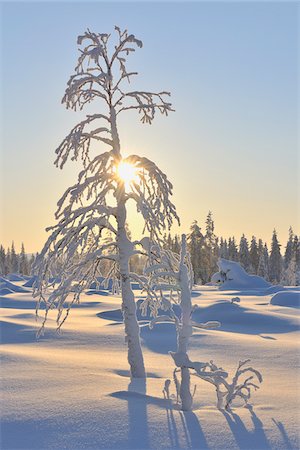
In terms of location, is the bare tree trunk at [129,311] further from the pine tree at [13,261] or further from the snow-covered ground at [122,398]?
the pine tree at [13,261]

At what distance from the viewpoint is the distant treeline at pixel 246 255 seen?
190ft

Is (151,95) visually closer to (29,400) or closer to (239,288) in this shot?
→ (29,400)

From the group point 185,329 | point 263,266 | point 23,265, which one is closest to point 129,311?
point 185,329

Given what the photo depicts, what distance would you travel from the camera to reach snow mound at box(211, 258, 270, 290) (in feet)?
113

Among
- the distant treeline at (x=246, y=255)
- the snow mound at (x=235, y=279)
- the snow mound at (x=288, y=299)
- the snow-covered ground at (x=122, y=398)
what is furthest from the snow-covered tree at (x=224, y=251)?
the snow-covered ground at (x=122, y=398)

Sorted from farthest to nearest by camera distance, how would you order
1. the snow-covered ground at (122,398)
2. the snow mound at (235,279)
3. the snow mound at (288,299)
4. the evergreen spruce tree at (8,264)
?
the evergreen spruce tree at (8,264) < the snow mound at (235,279) < the snow mound at (288,299) < the snow-covered ground at (122,398)

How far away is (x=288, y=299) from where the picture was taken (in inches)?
794

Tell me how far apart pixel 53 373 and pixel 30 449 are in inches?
106

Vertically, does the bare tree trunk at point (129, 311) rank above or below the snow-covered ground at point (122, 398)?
above

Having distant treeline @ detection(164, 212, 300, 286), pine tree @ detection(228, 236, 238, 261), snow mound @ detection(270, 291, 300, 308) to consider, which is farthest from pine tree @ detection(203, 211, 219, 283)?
snow mound @ detection(270, 291, 300, 308)

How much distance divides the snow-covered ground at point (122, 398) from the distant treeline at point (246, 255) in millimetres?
46267

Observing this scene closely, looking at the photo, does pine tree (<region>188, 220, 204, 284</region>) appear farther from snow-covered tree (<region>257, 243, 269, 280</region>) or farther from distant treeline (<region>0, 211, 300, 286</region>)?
snow-covered tree (<region>257, 243, 269, 280</region>)

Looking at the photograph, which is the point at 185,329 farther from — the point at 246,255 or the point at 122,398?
the point at 246,255

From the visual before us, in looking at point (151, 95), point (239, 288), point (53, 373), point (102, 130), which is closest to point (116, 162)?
point (102, 130)
